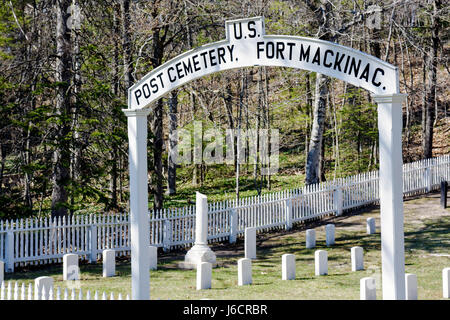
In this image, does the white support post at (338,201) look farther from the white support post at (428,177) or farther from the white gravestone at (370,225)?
the white support post at (428,177)

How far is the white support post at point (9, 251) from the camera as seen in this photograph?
13.2 m

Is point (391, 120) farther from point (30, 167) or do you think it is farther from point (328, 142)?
point (328, 142)

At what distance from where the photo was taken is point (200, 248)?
1320 centimetres

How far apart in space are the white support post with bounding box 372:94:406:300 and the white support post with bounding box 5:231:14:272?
31.9 ft

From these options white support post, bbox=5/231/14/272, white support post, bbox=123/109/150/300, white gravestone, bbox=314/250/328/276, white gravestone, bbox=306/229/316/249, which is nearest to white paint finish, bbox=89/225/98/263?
white support post, bbox=5/231/14/272

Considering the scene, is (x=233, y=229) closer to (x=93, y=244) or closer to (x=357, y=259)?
(x=93, y=244)

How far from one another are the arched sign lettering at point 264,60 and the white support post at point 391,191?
0.24m

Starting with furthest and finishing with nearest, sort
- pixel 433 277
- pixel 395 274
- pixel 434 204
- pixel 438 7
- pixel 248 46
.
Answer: pixel 438 7 → pixel 434 204 → pixel 433 277 → pixel 248 46 → pixel 395 274

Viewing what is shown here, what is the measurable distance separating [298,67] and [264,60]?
46cm

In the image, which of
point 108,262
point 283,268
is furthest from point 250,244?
point 108,262

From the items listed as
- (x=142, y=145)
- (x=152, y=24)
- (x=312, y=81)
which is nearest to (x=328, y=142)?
(x=312, y=81)

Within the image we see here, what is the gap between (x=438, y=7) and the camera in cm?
2516

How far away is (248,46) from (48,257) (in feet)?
29.7

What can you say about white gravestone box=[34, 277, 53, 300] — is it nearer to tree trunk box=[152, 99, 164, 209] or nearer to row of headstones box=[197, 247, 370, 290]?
row of headstones box=[197, 247, 370, 290]
